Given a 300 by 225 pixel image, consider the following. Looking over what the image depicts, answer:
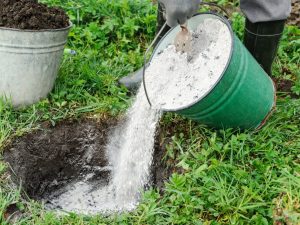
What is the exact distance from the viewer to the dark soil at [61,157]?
9.66 ft

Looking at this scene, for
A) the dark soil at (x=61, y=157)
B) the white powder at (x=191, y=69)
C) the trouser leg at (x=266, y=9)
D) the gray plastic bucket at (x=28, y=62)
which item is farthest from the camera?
the gray plastic bucket at (x=28, y=62)

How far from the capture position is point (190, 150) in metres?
2.79

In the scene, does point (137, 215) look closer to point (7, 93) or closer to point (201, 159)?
point (201, 159)

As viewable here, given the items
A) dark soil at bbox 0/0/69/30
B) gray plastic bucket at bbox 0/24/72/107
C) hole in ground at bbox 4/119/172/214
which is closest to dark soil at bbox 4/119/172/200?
hole in ground at bbox 4/119/172/214

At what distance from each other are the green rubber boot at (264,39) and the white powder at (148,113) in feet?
1.19

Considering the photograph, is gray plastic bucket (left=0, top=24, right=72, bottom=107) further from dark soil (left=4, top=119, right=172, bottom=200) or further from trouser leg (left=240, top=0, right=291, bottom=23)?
trouser leg (left=240, top=0, right=291, bottom=23)

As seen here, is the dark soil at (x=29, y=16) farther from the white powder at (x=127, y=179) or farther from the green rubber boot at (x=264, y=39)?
the green rubber boot at (x=264, y=39)

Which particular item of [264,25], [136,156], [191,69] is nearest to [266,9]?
[264,25]

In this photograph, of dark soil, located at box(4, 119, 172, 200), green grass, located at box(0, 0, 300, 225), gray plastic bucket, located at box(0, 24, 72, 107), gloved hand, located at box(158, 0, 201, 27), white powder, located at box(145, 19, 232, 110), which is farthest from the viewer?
gray plastic bucket, located at box(0, 24, 72, 107)

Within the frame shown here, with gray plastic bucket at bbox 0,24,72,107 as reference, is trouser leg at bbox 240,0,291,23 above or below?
above

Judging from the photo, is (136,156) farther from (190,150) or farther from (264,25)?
(264,25)

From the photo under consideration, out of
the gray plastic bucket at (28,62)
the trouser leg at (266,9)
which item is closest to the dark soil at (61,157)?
the gray plastic bucket at (28,62)

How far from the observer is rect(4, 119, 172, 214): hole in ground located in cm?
294

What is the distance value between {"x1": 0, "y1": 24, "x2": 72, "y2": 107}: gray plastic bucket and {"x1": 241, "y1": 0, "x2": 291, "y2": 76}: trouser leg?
1.10 metres
